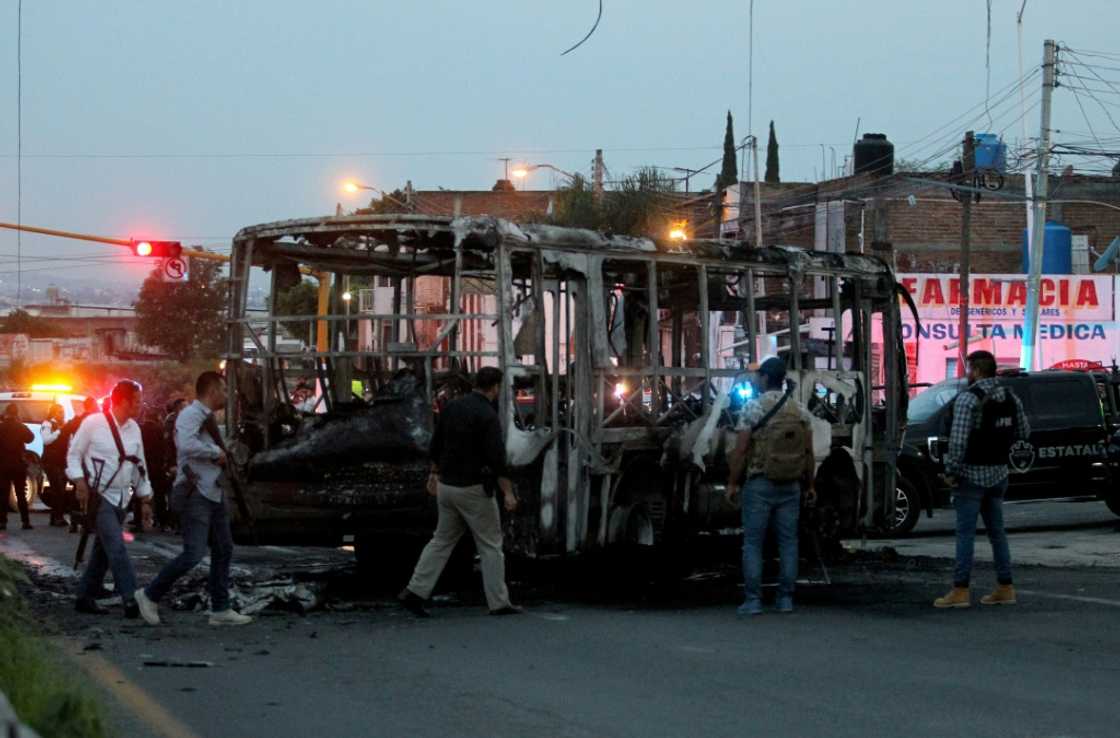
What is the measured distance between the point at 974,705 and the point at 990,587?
544cm

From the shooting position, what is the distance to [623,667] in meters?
8.54

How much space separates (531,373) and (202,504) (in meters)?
2.57

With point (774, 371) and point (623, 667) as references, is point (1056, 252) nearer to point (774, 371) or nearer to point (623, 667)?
point (774, 371)

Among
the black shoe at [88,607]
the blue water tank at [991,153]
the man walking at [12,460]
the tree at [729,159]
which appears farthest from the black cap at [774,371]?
the tree at [729,159]

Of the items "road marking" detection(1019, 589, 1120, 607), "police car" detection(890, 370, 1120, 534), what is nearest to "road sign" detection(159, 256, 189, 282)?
"police car" detection(890, 370, 1120, 534)

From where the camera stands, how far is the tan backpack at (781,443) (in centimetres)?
1084

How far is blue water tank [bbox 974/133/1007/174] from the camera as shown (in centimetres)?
4088

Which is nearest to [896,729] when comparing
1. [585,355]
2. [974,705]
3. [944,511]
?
[974,705]

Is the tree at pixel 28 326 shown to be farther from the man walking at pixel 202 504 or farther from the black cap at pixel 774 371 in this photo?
the black cap at pixel 774 371

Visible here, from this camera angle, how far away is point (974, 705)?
7422mm

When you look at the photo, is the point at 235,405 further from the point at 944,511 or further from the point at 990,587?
the point at 944,511

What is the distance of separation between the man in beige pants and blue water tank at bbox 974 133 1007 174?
32098 millimetres

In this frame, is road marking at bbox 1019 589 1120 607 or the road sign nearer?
road marking at bbox 1019 589 1120 607

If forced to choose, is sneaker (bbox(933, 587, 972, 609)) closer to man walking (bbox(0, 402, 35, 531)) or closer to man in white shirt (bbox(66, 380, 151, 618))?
man in white shirt (bbox(66, 380, 151, 618))
